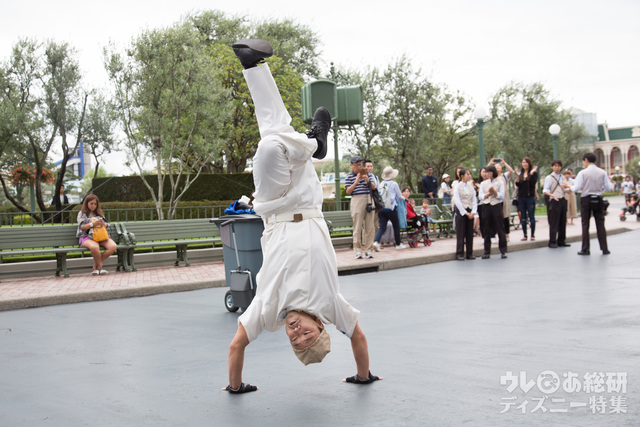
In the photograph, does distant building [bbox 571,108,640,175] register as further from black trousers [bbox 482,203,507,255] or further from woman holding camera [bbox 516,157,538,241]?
black trousers [bbox 482,203,507,255]

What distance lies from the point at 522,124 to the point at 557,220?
104 feet

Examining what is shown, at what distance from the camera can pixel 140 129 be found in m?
19.1

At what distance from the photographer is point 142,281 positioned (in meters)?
10.5

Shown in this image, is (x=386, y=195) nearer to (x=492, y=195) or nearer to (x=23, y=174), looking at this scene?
(x=492, y=195)

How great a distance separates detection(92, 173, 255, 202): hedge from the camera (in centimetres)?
3036

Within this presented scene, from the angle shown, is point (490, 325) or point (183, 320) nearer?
point (490, 325)

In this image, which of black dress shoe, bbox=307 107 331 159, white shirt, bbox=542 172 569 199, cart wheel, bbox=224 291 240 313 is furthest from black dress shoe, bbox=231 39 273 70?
white shirt, bbox=542 172 569 199

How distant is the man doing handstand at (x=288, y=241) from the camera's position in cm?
392

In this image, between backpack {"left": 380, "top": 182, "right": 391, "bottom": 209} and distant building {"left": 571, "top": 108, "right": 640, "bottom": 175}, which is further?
distant building {"left": 571, "top": 108, "right": 640, "bottom": 175}

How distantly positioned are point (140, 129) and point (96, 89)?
6976mm

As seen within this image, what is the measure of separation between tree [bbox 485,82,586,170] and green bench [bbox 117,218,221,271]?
34886mm

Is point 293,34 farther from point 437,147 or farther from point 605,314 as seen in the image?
point 605,314

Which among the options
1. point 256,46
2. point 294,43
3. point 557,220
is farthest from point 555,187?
point 294,43

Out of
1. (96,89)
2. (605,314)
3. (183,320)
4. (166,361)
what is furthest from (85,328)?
(96,89)
